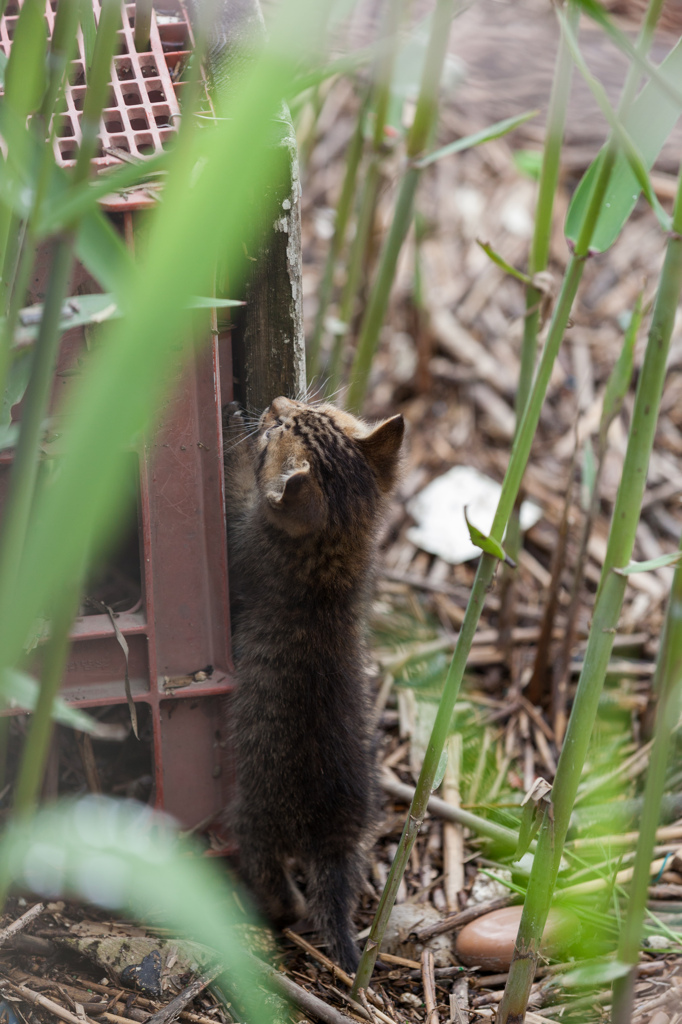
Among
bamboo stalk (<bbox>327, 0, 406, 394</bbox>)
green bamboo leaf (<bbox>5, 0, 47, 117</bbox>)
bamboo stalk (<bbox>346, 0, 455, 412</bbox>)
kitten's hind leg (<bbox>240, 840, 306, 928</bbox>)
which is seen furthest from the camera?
bamboo stalk (<bbox>327, 0, 406, 394</bbox>)

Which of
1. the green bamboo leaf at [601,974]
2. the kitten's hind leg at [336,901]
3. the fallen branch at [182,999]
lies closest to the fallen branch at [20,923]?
the fallen branch at [182,999]

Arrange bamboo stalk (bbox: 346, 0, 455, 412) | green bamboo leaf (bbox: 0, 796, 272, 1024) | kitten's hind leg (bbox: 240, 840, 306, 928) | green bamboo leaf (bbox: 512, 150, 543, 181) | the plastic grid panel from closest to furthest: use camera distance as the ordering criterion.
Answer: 1. green bamboo leaf (bbox: 0, 796, 272, 1024)
2. the plastic grid panel
3. bamboo stalk (bbox: 346, 0, 455, 412)
4. kitten's hind leg (bbox: 240, 840, 306, 928)
5. green bamboo leaf (bbox: 512, 150, 543, 181)

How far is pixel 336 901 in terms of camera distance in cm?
219

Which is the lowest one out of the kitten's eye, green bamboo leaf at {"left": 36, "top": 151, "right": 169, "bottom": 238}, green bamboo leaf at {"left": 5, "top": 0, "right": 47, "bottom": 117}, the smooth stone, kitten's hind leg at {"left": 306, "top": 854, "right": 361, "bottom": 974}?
the smooth stone

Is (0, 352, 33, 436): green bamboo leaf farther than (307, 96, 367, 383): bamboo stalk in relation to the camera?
No

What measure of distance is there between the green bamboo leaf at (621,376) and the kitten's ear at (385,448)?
563mm

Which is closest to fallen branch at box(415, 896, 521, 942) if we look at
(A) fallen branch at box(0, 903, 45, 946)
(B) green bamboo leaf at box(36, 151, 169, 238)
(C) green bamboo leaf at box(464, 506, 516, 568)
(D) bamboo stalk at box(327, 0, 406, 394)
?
(A) fallen branch at box(0, 903, 45, 946)

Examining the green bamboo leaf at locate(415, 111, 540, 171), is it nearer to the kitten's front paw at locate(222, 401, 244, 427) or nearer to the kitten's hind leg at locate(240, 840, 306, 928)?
the kitten's front paw at locate(222, 401, 244, 427)

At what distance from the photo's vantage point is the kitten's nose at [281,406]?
2.34 m

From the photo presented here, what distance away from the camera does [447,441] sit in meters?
4.07

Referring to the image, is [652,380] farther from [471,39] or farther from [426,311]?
[471,39]

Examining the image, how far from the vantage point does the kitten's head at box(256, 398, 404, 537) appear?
2.32 m

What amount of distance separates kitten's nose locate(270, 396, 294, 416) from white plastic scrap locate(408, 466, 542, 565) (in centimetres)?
140

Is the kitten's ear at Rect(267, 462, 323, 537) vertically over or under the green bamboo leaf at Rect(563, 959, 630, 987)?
over
